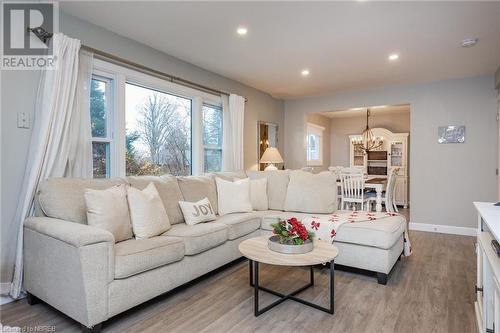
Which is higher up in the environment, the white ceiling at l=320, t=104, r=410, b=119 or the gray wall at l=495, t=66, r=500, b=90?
the white ceiling at l=320, t=104, r=410, b=119

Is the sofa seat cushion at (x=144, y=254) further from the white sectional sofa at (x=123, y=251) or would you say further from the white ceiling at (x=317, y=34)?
the white ceiling at (x=317, y=34)

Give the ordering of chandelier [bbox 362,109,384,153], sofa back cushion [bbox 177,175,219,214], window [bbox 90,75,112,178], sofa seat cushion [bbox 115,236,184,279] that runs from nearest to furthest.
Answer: sofa seat cushion [bbox 115,236,184,279], window [bbox 90,75,112,178], sofa back cushion [bbox 177,175,219,214], chandelier [bbox 362,109,384,153]

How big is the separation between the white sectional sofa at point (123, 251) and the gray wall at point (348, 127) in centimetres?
562

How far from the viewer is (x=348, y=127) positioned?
869 cm

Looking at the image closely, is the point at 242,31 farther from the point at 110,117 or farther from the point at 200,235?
the point at 200,235

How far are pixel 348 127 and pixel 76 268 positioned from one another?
811 cm

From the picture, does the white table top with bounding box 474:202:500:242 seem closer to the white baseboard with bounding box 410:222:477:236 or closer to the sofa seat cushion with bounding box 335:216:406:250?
the sofa seat cushion with bounding box 335:216:406:250

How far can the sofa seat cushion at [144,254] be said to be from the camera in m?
2.01

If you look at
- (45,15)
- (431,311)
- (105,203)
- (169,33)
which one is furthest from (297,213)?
(45,15)

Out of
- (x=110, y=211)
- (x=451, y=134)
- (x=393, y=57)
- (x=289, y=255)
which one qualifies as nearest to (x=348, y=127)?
(x=451, y=134)

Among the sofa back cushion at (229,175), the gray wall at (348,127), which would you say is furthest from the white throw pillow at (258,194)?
the gray wall at (348,127)

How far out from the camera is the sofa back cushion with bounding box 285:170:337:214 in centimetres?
363

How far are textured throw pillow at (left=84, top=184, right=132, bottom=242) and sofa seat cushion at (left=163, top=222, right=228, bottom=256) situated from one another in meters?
0.38

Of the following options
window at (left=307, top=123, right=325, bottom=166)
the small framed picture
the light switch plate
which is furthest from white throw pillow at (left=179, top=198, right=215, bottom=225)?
window at (left=307, top=123, right=325, bottom=166)
